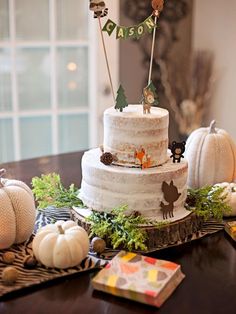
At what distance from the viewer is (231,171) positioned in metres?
1.88

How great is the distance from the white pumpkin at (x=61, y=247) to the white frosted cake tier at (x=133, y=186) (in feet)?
0.61

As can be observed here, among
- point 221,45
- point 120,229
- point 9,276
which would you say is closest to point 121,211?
point 120,229

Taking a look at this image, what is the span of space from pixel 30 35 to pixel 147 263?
2301mm

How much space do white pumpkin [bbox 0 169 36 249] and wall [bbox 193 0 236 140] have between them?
2.38 m

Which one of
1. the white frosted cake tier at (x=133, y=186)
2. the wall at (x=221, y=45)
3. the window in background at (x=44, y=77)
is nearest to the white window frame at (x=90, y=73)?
the window in background at (x=44, y=77)

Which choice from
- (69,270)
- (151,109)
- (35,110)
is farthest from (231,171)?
(35,110)

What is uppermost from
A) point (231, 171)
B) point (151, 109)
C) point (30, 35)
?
point (30, 35)

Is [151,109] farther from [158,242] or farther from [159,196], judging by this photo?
[158,242]

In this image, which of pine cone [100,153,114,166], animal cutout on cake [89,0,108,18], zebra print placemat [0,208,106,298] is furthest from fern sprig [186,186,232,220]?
animal cutout on cake [89,0,108,18]

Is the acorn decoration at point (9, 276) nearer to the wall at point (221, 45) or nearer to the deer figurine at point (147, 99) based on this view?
the deer figurine at point (147, 99)

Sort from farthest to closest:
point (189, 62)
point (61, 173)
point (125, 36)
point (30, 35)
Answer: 1. point (189, 62)
2. point (30, 35)
3. point (61, 173)
4. point (125, 36)

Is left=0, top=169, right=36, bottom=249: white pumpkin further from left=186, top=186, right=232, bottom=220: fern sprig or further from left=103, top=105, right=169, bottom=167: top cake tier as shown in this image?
left=186, top=186, right=232, bottom=220: fern sprig

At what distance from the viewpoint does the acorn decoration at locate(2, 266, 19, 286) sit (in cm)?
128

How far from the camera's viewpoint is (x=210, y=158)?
6.04 feet
